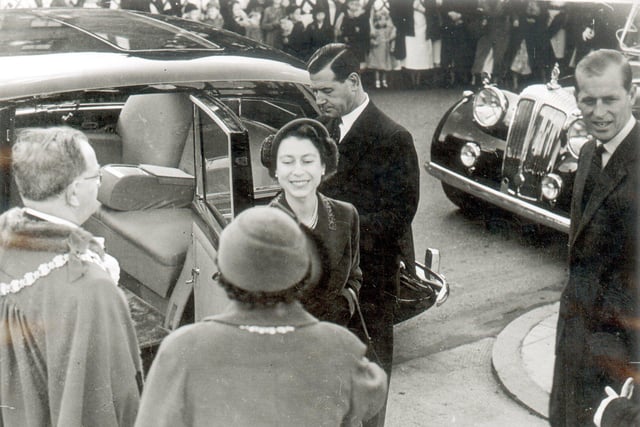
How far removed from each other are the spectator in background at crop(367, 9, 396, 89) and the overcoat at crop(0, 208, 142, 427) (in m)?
10.6

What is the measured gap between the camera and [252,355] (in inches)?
72.5

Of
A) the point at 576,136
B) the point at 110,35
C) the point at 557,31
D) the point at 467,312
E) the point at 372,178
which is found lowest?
the point at 467,312

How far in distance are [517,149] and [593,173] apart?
357 cm

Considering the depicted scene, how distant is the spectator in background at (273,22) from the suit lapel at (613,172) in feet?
29.0

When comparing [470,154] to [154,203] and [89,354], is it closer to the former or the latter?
[154,203]

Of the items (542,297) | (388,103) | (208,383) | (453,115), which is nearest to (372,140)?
(208,383)

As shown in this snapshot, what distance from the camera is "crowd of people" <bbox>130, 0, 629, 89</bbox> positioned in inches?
447

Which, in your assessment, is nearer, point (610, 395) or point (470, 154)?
point (610, 395)

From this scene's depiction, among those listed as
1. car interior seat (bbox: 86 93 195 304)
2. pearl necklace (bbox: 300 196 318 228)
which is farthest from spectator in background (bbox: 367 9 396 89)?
pearl necklace (bbox: 300 196 318 228)

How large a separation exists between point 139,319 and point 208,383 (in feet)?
8.15

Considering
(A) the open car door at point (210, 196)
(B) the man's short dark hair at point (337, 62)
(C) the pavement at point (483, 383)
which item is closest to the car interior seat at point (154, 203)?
(A) the open car door at point (210, 196)

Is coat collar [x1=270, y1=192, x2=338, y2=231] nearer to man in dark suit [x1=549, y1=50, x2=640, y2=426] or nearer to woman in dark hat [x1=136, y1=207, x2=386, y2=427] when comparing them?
man in dark suit [x1=549, y1=50, x2=640, y2=426]

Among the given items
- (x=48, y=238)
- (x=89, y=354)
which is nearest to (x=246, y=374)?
(x=89, y=354)

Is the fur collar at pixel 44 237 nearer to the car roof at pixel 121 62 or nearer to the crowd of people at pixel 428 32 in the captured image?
the car roof at pixel 121 62
